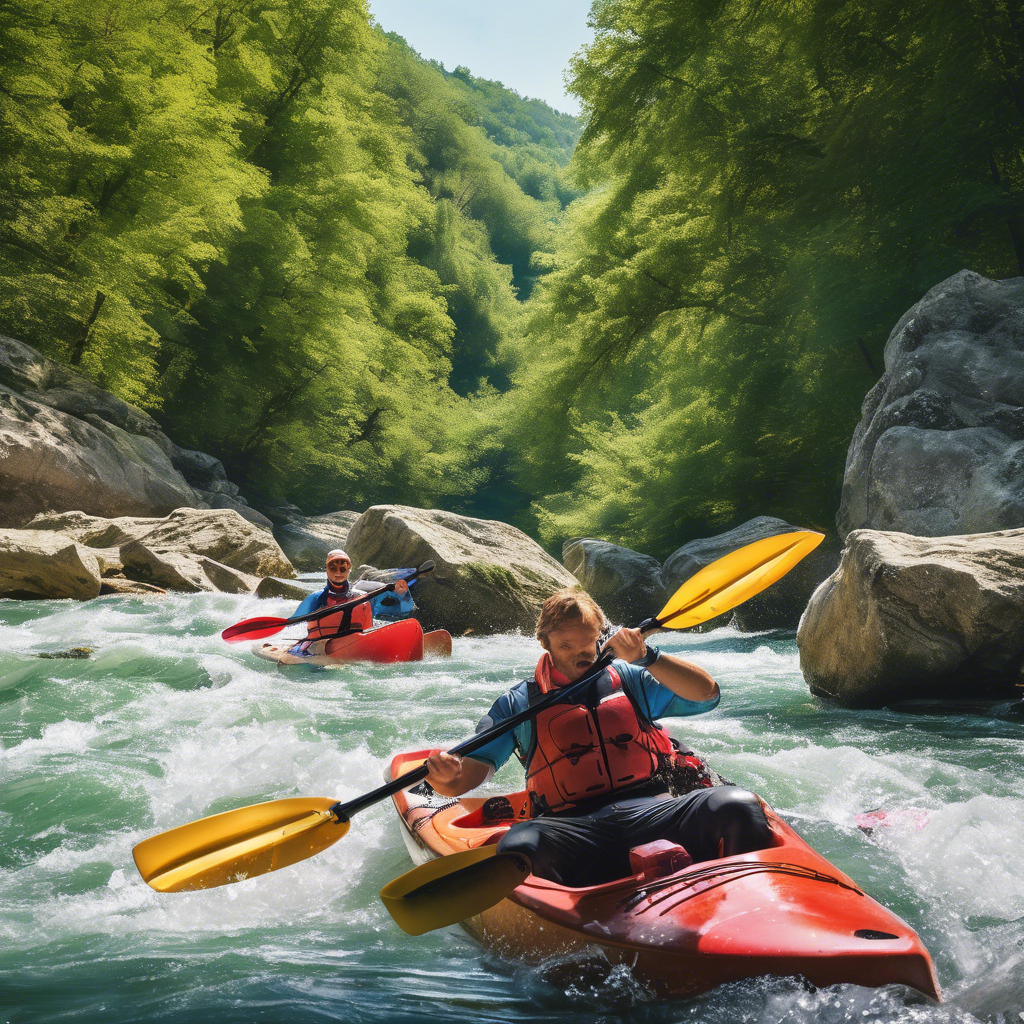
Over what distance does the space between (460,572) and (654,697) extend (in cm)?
541

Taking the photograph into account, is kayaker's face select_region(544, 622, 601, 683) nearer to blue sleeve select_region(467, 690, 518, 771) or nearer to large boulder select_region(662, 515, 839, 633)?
blue sleeve select_region(467, 690, 518, 771)

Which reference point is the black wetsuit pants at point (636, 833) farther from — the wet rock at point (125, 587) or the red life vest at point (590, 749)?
the wet rock at point (125, 587)

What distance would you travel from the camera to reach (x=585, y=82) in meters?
11.5

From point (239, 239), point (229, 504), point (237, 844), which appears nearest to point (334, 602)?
point (237, 844)

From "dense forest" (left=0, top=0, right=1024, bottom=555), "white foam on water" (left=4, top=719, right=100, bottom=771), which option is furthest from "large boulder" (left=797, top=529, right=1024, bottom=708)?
"dense forest" (left=0, top=0, right=1024, bottom=555)

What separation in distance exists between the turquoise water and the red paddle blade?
0.59 feet

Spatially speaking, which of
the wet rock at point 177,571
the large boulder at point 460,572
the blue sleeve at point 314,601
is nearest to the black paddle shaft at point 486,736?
the blue sleeve at point 314,601

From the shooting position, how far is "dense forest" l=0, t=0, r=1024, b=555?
833 cm

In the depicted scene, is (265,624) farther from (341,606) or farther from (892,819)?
(892,819)

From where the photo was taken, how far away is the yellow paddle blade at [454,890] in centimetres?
179

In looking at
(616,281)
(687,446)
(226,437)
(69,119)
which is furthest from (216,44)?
(687,446)

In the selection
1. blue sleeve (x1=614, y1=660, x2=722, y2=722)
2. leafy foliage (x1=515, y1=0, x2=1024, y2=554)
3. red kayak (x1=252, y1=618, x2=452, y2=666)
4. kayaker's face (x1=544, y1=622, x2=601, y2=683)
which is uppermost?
leafy foliage (x1=515, y1=0, x2=1024, y2=554)

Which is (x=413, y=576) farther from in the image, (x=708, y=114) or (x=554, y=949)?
(x=708, y=114)

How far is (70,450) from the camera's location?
8914 millimetres
